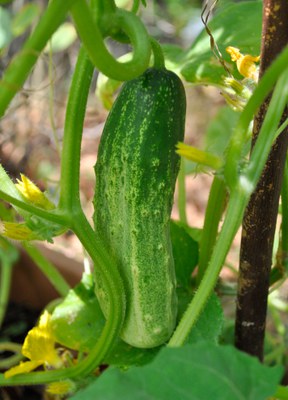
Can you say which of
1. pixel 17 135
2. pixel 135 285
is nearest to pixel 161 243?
pixel 135 285

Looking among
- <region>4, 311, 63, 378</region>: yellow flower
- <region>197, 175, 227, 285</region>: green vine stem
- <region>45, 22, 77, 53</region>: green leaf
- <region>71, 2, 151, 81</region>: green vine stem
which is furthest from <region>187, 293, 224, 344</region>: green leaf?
<region>45, 22, 77, 53</region>: green leaf

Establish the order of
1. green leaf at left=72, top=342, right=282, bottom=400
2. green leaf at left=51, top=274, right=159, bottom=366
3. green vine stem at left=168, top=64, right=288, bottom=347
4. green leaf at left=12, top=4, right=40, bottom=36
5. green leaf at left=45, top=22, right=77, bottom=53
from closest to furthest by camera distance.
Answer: green leaf at left=72, top=342, right=282, bottom=400 → green vine stem at left=168, top=64, right=288, bottom=347 → green leaf at left=51, top=274, right=159, bottom=366 → green leaf at left=12, top=4, right=40, bottom=36 → green leaf at left=45, top=22, right=77, bottom=53

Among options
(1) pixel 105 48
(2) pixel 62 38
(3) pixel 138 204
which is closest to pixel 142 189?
(3) pixel 138 204

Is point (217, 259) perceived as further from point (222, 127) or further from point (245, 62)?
point (222, 127)

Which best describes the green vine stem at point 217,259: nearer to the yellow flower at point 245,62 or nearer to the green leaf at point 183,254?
the yellow flower at point 245,62

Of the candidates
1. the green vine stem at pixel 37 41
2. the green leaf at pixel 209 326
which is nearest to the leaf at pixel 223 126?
the green leaf at pixel 209 326

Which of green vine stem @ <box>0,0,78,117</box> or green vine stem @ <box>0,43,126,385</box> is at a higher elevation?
green vine stem @ <box>0,0,78,117</box>

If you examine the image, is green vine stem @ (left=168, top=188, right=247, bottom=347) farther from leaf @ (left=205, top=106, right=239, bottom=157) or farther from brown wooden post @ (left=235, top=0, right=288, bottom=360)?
leaf @ (left=205, top=106, right=239, bottom=157)

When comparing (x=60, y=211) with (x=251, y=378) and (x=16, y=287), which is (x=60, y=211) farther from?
(x=16, y=287)
